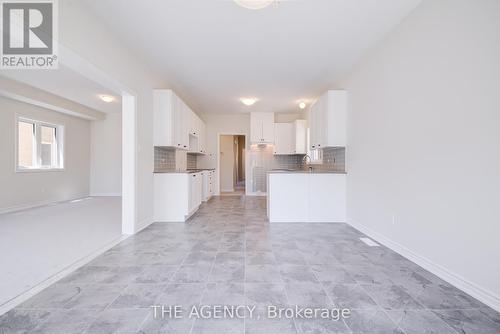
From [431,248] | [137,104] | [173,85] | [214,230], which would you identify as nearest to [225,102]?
[173,85]

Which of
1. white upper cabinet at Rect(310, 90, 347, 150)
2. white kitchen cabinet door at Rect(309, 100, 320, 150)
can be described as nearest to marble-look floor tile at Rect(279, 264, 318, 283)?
white upper cabinet at Rect(310, 90, 347, 150)

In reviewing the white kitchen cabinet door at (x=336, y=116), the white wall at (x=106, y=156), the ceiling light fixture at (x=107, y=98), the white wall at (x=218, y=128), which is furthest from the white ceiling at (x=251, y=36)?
the white wall at (x=106, y=156)

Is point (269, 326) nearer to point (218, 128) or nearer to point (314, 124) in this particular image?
point (314, 124)

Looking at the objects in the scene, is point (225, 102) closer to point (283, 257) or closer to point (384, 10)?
point (384, 10)

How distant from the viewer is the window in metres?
5.20

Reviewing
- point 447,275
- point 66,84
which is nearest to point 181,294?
point 447,275

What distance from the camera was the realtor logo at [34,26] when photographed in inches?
70.1

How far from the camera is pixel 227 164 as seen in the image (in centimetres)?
868

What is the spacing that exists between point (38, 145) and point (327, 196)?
7.07 metres

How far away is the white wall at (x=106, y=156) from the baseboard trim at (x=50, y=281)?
512cm

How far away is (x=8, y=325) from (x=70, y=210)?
4217mm

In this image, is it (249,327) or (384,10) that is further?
(384,10)

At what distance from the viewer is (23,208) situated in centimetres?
500

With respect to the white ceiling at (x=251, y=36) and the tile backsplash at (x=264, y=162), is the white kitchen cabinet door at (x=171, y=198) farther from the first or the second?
the tile backsplash at (x=264, y=162)
